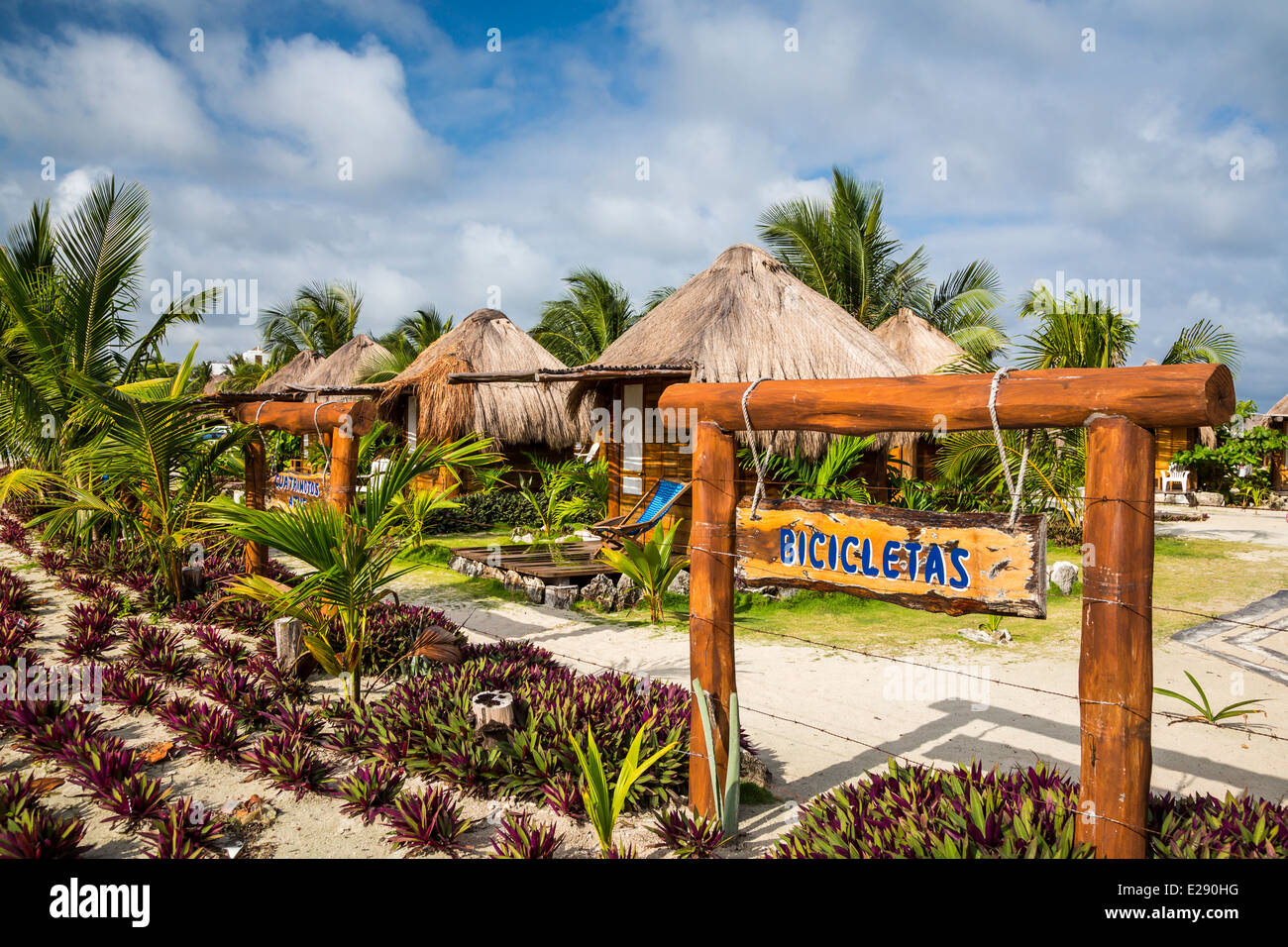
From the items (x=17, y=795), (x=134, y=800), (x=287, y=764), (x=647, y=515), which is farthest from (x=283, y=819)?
(x=647, y=515)

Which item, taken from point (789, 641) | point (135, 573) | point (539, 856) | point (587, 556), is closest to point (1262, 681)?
point (789, 641)

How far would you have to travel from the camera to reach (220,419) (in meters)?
7.05

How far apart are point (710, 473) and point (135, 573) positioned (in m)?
6.28

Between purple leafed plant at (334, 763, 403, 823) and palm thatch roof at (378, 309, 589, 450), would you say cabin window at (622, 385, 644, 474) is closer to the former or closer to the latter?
palm thatch roof at (378, 309, 589, 450)

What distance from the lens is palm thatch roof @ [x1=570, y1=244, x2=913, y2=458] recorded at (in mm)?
10023

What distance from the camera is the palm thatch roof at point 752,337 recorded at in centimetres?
1002

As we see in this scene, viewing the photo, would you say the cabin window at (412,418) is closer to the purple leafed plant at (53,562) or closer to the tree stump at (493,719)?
the purple leafed plant at (53,562)

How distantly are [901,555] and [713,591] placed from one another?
2.59 feet

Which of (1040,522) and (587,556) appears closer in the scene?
(1040,522)

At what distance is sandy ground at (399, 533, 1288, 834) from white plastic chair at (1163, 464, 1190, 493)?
656 inches

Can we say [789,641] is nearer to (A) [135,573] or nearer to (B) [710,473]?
(B) [710,473]

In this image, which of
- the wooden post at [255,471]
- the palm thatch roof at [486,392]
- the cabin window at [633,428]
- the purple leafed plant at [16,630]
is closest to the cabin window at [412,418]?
the palm thatch roof at [486,392]

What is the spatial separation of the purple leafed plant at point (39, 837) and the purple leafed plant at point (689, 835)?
6.84 feet

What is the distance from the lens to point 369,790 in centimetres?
336
